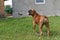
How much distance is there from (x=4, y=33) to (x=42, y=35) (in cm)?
201

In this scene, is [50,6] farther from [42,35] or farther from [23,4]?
[42,35]

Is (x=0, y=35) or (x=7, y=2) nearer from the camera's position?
(x=0, y=35)

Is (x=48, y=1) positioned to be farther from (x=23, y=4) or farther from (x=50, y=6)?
(x=23, y=4)

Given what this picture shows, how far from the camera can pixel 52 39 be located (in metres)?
10.8

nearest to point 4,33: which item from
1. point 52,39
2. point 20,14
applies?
point 52,39

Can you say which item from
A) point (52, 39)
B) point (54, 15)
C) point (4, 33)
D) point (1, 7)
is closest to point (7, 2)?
point (1, 7)

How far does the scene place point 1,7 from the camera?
22.9 m

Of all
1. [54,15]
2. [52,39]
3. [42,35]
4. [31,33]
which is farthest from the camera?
[54,15]

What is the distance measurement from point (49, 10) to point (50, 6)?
1.14 ft

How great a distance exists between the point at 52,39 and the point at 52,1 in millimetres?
11584

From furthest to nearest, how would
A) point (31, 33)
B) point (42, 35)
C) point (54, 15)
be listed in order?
point (54, 15)
point (31, 33)
point (42, 35)

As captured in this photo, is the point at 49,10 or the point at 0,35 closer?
the point at 0,35

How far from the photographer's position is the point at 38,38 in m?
11.1

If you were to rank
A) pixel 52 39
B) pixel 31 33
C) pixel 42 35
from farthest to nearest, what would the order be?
pixel 31 33 < pixel 42 35 < pixel 52 39
